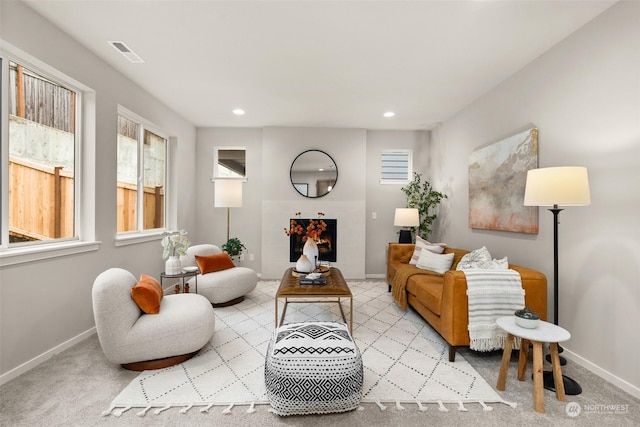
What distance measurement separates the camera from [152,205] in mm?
4180

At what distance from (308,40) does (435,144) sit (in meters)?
3.38

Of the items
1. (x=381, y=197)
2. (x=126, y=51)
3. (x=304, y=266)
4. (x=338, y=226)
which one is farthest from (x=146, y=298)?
(x=381, y=197)

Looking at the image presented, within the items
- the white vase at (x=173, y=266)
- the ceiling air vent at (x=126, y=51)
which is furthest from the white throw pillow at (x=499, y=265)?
the ceiling air vent at (x=126, y=51)

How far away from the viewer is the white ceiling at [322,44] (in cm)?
215

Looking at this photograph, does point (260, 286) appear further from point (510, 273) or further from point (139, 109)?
point (510, 273)

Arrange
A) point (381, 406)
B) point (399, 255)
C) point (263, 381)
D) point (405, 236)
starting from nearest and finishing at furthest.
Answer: point (381, 406) < point (263, 381) < point (399, 255) < point (405, 236)

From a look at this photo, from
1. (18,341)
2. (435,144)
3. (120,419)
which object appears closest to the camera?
(120,419)

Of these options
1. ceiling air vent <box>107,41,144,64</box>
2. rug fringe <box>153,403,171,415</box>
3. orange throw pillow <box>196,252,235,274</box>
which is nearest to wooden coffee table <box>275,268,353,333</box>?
rug fringe <box>153,403,171,415</box>

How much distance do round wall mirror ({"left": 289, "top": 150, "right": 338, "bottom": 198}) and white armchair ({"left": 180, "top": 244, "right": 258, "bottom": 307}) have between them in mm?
1897

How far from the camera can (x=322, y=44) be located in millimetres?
2590

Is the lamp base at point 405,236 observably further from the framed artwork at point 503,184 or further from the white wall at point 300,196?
the framed artwork at point 503,184

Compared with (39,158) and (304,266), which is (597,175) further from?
(39,158)

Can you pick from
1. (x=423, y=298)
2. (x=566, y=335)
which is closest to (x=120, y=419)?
(x=423, y=298)

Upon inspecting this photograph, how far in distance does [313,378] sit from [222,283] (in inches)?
87.6
